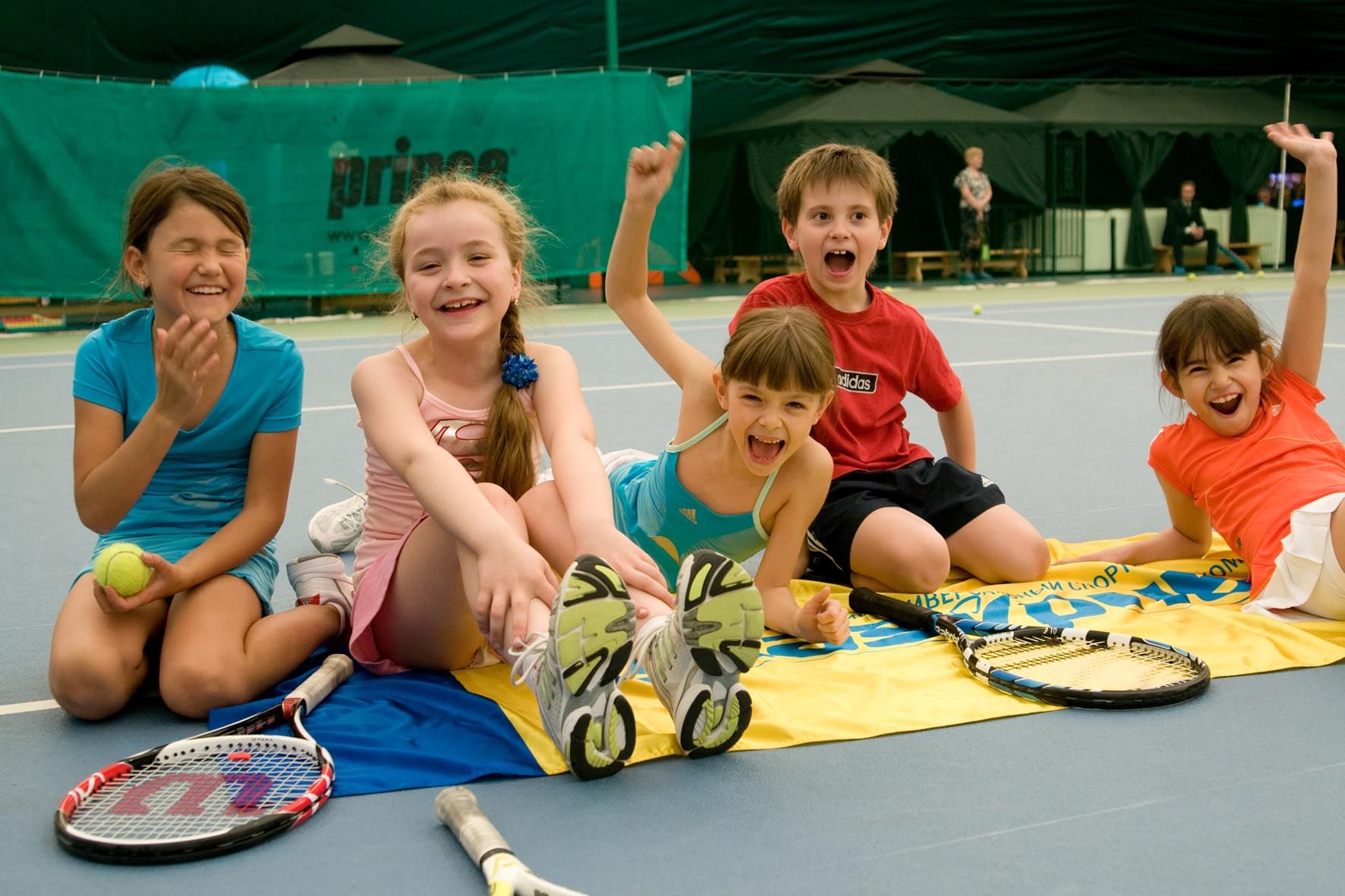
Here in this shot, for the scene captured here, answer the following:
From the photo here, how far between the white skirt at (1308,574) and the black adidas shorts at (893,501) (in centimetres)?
68

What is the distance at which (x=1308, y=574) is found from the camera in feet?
8.54

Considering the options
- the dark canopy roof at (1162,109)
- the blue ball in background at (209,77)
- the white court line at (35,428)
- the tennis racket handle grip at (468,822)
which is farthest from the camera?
the dark canopy roof at (1162,109)

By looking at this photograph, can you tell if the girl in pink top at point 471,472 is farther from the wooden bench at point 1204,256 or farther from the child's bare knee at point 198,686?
the wooden bench at point 1204,256

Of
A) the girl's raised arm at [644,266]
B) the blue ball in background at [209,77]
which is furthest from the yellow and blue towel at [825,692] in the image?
the blue ball in background at [209,77]

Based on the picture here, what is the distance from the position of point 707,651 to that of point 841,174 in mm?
1538

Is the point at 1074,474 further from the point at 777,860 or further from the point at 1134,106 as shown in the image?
the point at 1134,106

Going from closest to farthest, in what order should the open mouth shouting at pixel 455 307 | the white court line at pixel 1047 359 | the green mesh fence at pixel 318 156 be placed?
1. the open mouth shouting at pixel 455 307
2. the white court line at pixel 1047 359
3. the green mesh fence at pixel 318 156

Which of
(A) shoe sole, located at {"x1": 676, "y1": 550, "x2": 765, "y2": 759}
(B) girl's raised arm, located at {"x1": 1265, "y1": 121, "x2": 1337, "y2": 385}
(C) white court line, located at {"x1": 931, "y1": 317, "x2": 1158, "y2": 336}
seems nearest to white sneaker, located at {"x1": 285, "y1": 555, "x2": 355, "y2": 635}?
(A) shoe sole, located at {"x1": 676, "y1": 550, "x2": 765, "y2": 759}

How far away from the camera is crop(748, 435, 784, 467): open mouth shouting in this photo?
245 centimetres

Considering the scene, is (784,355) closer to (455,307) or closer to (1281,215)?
(455,307)

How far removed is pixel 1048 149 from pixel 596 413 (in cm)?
1228

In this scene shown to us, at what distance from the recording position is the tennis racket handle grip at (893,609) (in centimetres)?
263

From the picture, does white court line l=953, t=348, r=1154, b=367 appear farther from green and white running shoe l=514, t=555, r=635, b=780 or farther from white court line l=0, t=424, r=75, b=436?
green and white running shoe l=514, t=555, r=635, b=780

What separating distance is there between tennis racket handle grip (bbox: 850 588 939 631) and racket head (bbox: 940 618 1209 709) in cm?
7
